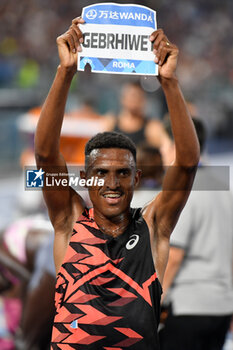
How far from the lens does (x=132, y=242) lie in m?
1.67

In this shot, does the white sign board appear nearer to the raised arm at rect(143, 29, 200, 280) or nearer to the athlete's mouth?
the raised arm at rect(143, 29, 200, 280)

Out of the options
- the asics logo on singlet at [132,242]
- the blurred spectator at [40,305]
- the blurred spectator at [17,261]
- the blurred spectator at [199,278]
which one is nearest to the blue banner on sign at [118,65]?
the asics logo on singlet at [132,242]

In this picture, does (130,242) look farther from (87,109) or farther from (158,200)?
(87,109)

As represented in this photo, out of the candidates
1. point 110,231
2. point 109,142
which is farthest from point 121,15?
point 110,231

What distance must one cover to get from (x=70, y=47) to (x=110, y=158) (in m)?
0.34

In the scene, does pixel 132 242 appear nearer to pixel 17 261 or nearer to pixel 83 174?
pixel 83 174

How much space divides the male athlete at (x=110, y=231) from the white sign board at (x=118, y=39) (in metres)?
0.03

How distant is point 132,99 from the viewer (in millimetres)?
4422

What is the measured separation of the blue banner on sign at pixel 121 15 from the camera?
5.34 ft

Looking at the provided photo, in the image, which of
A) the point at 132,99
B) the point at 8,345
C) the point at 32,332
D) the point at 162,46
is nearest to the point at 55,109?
the point at 162,46

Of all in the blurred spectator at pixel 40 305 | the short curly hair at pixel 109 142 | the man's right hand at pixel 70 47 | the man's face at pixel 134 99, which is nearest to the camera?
the man's right hand at pixel 70 47

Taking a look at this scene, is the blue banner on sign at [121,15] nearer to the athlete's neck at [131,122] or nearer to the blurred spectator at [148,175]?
the blurred spectator at [148,175]

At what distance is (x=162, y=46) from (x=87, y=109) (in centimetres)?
584

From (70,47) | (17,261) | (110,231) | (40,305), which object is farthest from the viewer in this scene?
(17,261)
